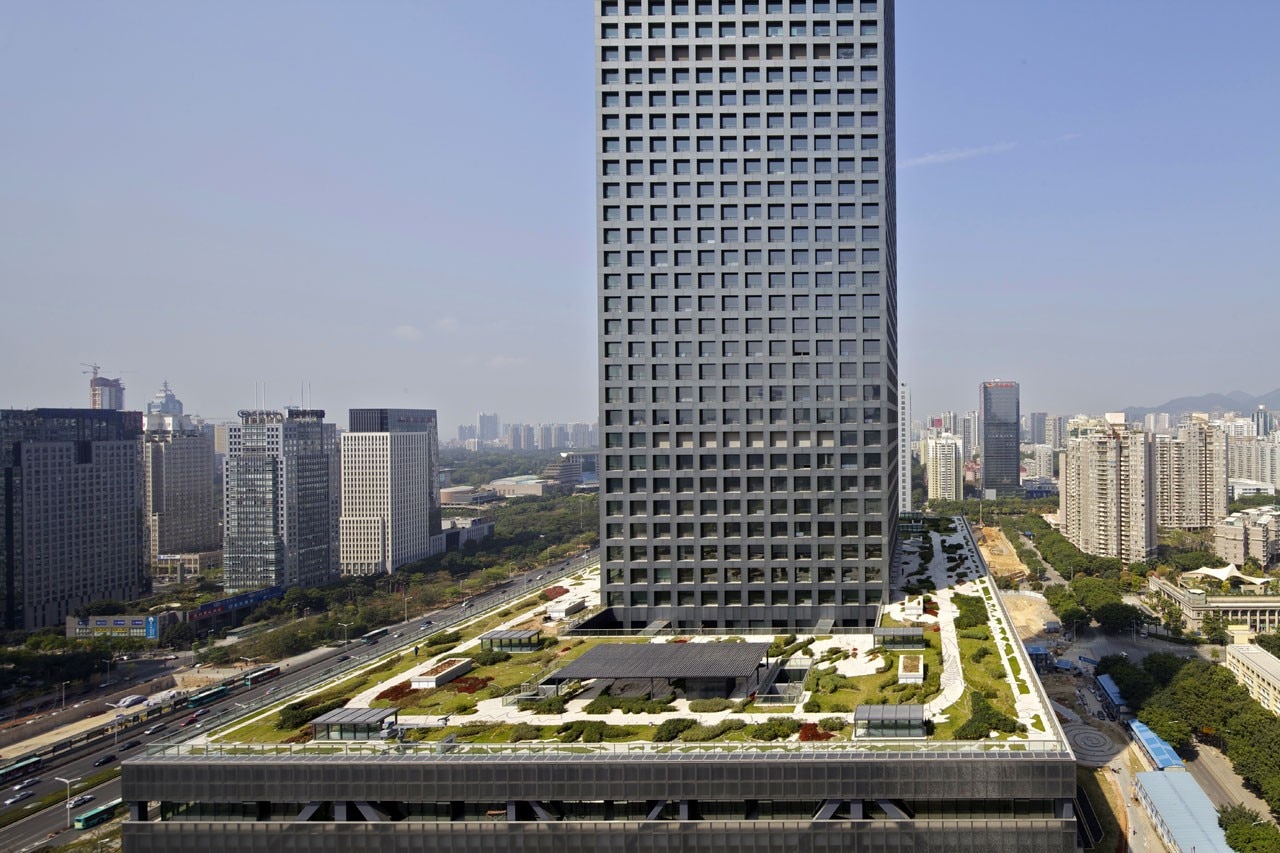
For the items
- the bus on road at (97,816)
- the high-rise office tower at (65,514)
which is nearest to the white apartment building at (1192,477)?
the bus on road at (97,816)

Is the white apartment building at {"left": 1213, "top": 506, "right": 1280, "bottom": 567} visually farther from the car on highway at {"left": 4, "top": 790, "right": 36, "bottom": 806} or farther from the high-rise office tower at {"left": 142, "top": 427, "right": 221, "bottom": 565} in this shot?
the high-rise office tower at {"left": 142, "top": 427, "right": 221, "bottom": 565}

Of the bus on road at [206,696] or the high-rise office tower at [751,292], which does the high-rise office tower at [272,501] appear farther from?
the high-rise office tower at [751,292]

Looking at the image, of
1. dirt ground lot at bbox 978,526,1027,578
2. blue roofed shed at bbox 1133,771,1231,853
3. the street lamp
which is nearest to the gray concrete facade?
blue roofed shed at bbox 1133,771,1231,853

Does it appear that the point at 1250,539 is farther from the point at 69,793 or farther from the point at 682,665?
the point at 69,793

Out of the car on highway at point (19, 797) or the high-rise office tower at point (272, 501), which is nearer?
the car on highway at point (19, 797)

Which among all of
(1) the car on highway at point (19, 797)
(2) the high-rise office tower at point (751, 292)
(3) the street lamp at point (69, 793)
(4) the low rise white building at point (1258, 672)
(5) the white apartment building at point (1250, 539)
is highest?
(2) the high-rise office tower at point (751, 292)

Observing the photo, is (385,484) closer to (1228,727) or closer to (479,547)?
(479,547)
